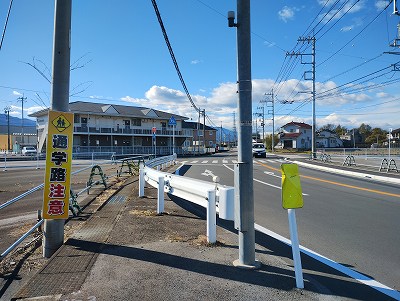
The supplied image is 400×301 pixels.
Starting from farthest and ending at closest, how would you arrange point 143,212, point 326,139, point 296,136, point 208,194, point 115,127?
point 326,139 < point 296,136 < point 115,127 < point 143,212 < point 208,194

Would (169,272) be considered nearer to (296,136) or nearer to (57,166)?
(57,166)

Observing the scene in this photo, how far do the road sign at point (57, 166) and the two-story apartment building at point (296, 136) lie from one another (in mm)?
89992

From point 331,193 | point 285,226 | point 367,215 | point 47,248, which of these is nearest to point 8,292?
point 47,248

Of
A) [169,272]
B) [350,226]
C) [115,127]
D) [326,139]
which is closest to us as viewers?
[169,272]

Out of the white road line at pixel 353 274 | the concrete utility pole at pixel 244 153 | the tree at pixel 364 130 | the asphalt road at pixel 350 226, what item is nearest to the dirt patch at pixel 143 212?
the asphalt road at pixel 350 226

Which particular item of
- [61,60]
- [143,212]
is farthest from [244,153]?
[143,212]

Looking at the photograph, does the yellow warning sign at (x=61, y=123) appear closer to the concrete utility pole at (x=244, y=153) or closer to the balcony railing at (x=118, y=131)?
the concrete utility pole at (x=244, y=153)

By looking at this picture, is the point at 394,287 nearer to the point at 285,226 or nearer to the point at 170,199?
the point at 285,226

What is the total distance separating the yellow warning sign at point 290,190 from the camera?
3971mm

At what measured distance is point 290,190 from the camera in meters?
4.00

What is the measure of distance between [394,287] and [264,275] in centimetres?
162

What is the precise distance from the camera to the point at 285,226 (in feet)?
23.4

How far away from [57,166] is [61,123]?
0.72 meters

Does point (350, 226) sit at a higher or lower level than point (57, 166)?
lower
